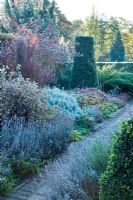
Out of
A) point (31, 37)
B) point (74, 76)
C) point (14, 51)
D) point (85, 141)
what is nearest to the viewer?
point (85, 141)

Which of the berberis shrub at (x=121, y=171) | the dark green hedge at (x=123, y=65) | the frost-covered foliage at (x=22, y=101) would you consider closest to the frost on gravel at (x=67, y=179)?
the berberis shrub at (x=121, y=171)

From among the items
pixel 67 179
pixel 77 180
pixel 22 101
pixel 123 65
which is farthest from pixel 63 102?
pixel 123 65

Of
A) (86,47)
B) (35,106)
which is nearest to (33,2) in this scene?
(86,47)

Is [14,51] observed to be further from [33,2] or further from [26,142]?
[33,2]

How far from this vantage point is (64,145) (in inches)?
223

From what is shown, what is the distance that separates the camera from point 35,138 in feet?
16.8

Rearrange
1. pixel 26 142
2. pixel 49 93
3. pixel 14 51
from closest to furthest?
pixel 26 142 → pixel 49 93 → pixel 14 51

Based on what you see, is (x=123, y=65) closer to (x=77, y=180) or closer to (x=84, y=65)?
(x=84, y=65)

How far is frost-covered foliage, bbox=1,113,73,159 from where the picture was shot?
487cm

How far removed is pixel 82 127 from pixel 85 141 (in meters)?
1.17

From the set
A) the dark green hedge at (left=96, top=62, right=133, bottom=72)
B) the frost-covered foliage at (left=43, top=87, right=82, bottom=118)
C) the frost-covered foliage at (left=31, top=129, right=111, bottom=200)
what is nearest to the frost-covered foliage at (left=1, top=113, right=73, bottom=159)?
the frost-covered foliage at (left=31, top=129, right=111, bottom=200)

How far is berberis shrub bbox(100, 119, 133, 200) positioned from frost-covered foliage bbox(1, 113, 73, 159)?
219cm

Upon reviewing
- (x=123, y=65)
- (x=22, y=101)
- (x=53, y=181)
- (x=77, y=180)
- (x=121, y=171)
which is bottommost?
(x=53, y=181)

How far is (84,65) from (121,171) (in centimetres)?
953
